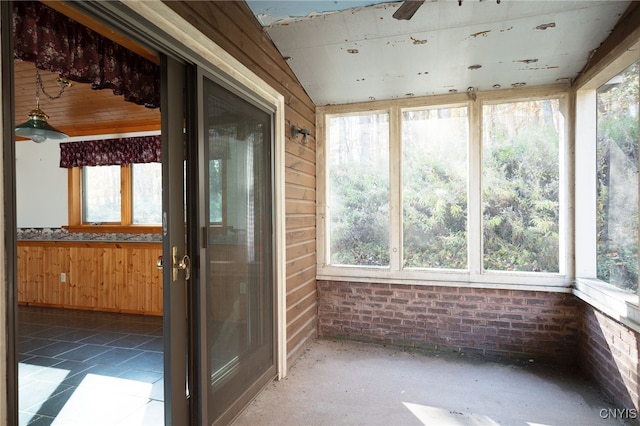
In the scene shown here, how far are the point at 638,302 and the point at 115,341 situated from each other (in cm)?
442

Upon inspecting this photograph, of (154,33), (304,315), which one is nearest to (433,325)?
(304,315)

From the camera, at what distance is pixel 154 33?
1.71m

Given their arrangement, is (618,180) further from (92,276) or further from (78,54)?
(92,276)

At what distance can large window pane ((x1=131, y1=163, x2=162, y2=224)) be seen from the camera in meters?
5.15

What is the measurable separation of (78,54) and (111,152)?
327 centimetres

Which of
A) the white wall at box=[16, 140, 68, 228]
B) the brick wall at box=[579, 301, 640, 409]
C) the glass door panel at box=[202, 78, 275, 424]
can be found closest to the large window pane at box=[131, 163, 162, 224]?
the white wall at box=[16, 140, 68, 228]

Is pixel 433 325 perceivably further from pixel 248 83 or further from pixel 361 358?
pixel 248 83

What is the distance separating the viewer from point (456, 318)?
11.6ft

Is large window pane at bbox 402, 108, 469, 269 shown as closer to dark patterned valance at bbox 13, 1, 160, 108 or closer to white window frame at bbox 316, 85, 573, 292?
white window frame at bbox 316, 85, 573, 292

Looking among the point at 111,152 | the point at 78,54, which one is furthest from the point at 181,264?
the point at 111,152

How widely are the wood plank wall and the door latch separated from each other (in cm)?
119

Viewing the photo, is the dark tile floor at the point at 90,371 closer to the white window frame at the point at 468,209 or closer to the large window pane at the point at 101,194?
the large window pane at the point at 101,194

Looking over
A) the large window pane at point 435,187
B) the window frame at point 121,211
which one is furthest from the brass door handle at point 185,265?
the window frame at point 121,211

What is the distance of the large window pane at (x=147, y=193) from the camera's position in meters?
5.15
